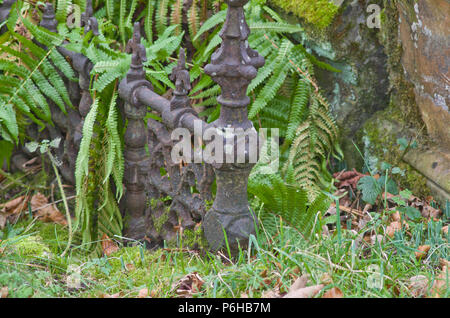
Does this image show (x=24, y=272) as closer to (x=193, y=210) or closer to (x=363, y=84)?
(x=193, y=210)

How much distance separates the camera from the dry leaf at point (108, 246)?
3.47 m

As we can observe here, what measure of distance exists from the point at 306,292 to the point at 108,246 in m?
1.71

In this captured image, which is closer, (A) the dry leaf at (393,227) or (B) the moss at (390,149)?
(A) the dry leaf at (393,227)

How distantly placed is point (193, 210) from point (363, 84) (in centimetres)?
175

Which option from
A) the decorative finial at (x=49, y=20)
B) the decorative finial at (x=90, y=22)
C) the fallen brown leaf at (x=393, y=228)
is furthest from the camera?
the decorative finial at (x=49, y=20)

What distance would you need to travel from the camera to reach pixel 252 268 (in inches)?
101

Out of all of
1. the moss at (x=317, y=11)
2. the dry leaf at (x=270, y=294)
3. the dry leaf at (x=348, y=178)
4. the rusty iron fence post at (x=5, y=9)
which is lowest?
the dry leaf at (x=270, y=294)

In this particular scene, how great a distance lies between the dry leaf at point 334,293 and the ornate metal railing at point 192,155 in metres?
0.59

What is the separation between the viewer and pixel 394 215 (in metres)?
3.45

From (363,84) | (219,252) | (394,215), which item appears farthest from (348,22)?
(219,252)

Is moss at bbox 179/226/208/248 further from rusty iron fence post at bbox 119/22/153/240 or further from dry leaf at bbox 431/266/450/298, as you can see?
dry leaf at bbox 431/266/450/298

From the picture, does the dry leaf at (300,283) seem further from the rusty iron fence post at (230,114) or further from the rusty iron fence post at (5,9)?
the rusty iron fence post at (5,9)

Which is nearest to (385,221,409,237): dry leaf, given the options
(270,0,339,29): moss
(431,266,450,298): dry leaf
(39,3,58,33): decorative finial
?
(431,266,450,298): dry leaf

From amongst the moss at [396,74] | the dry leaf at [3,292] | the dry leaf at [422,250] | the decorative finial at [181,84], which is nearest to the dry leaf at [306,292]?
the dry leaf at [422,250]
